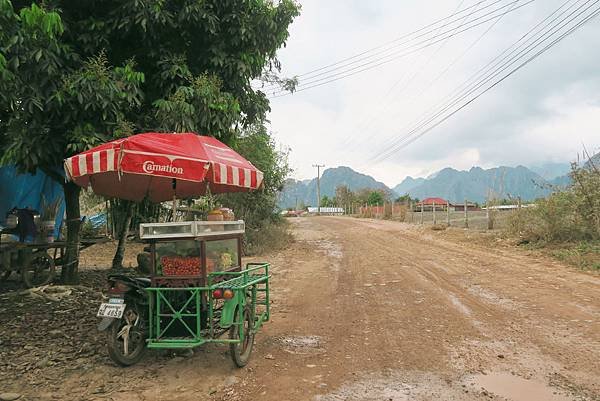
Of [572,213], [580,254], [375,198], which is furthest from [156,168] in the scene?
[375,198]

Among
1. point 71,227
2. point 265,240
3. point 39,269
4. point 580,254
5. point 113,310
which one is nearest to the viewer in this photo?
point 113,310

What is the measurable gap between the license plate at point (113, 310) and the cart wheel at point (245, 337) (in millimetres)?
1115

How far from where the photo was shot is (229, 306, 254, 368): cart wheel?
476 cm

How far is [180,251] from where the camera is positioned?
4949mm

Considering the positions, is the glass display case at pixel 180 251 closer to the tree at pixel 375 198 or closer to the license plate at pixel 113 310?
the license plate at pixel 113 310

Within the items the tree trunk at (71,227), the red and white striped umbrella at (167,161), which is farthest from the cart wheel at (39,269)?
the red and white striped umbrella at (167,161)

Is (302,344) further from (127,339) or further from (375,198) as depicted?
(375,198)

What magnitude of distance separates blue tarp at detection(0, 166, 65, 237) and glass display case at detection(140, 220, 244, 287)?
6.97m

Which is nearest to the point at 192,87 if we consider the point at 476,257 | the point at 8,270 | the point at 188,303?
the point at 188,303

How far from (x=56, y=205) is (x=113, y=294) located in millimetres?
7373

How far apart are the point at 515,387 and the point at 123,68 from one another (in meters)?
5.98

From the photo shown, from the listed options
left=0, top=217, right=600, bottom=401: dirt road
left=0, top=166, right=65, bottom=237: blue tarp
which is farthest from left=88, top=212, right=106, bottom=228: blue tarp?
left=0, top=217, right=600, bottom=401: dirt road

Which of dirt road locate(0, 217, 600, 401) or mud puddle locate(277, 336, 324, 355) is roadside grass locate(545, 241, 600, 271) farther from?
mud puddle locate(277, 336, 324, 355)

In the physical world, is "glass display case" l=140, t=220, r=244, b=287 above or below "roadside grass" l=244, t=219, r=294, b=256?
above
